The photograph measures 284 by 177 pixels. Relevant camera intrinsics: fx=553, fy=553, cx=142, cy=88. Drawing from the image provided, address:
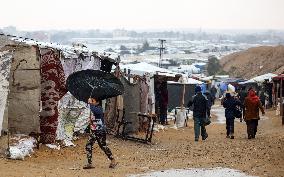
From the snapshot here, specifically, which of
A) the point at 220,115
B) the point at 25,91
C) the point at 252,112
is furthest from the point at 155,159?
the point at 220,115

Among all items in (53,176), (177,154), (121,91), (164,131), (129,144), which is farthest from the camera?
(164,131)

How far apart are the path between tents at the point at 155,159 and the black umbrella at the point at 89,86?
1299 millimetres

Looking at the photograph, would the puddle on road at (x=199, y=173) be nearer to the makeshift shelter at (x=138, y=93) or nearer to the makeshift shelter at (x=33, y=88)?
the makeshift shelter at (x=33, y=88)

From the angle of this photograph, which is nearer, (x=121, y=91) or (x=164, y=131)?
(x=121, y=91)

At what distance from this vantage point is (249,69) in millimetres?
73438

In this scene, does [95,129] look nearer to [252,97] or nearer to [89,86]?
[89,86]

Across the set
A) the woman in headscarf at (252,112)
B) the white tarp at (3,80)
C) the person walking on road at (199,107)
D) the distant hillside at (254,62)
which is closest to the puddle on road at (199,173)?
the white tarp at (3,80)

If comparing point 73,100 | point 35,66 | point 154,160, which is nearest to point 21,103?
point 35,66

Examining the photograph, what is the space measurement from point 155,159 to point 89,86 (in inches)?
93.0

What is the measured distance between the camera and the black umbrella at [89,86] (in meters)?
9.82

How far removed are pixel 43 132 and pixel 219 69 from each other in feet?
220

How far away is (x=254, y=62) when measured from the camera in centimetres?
7538

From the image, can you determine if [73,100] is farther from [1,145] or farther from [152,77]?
[152,77]

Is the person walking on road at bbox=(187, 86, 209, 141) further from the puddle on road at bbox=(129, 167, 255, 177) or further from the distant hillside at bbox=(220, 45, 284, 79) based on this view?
the distant hillside at bbox=(220, 45, 284, 79)
